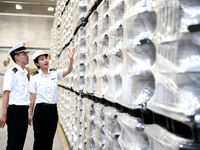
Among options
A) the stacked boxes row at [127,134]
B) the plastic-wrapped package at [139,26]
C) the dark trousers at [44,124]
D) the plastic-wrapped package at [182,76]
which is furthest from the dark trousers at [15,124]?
the plastic-wrapped package at [182,76]

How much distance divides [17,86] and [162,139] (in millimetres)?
2742

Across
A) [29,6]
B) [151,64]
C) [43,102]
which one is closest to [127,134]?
[151,64]

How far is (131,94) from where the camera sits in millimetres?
1386

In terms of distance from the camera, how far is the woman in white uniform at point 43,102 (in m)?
3.50

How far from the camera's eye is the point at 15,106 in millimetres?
3367

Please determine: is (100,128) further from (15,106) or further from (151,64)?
(15,106)

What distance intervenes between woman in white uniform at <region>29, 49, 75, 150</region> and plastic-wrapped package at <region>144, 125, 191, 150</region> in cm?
245

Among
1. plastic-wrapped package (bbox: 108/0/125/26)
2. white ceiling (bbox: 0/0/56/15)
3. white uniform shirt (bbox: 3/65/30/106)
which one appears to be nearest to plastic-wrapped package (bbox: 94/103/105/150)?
plastic-wrapped package (bbox: 108/0/125/26)

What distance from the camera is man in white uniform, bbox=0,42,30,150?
3324mm

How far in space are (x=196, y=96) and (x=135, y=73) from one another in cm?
43

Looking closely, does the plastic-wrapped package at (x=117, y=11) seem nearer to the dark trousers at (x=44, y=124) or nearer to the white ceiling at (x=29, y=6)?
the dark trousers at (x=44, y=124)

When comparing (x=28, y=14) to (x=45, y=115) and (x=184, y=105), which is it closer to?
(x=45, y=115)

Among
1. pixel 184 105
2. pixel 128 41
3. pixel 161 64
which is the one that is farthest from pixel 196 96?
pixel 128 41

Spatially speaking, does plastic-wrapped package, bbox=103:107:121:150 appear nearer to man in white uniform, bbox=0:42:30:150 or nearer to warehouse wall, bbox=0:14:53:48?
man in white uniform, bbox=0:42:30:150
